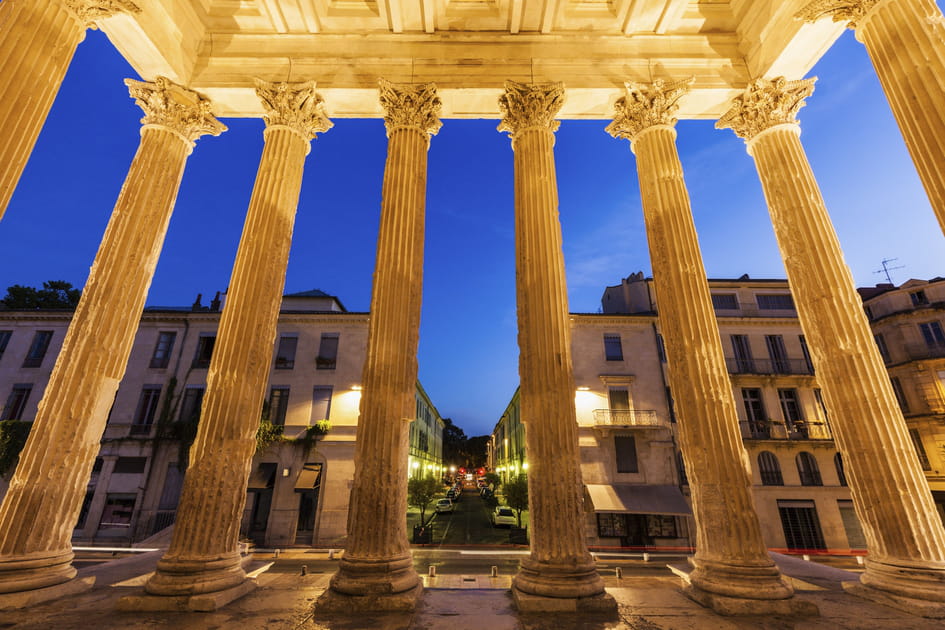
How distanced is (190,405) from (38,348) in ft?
37.4

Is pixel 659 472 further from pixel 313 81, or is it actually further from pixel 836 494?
pixel 313 81

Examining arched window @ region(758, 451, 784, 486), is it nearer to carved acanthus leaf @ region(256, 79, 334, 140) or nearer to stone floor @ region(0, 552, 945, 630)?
stone floor @ region(0, 552, 945, 630)

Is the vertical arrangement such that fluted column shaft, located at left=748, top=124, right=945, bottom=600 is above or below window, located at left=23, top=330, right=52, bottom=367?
below

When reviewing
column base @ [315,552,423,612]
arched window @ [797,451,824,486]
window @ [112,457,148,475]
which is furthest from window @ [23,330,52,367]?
arched window @ [797,451,824,486]

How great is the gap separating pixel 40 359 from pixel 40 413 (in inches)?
1132

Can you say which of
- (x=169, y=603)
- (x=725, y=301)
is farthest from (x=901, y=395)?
(x=169, y=603)

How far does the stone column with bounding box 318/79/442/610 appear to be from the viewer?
258 inches

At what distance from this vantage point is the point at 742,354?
93.3 ft

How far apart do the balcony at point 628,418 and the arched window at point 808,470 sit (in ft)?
28.7

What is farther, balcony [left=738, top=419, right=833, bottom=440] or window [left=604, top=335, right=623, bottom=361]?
window [left=604, top=335, right=623, bottom=361]

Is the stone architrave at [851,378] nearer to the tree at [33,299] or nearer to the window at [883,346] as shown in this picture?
the window at [883,346]

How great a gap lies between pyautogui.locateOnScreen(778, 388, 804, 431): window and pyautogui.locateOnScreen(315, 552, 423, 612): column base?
2940cm

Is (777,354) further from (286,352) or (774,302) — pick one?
(286,352)

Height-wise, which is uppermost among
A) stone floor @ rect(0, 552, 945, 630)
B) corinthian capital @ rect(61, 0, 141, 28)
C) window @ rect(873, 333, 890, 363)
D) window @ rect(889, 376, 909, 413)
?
window @ rect(873, 333, 890, 363)
